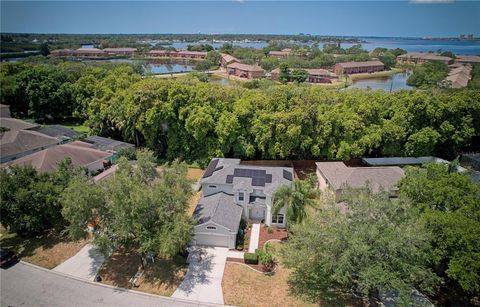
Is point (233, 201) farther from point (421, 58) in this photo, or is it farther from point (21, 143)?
point (421, 58)

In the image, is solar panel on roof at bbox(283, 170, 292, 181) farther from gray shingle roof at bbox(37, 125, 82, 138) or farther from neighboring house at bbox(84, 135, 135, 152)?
gray shingle roof at bbox(37, 125, 82, 138)

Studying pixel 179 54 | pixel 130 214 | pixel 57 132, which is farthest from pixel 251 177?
pixel 179 54

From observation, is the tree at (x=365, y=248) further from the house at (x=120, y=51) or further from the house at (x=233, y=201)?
the house at (x=120, y=51)

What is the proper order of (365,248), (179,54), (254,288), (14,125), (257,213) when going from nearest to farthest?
(365,248) → (254,288) → (257,213) → (14,125) → (179,54)

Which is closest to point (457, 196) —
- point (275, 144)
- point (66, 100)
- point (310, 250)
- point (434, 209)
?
point (434, 209)

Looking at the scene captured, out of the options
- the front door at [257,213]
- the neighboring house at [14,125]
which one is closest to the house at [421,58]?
the front door at [257,213]

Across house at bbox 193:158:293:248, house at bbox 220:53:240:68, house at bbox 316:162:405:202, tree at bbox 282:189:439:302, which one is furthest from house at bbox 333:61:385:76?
tree at bbox 282:189:439:302

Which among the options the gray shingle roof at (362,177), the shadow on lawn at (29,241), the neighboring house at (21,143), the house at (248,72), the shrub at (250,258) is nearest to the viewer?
the shrub at (250,258)
